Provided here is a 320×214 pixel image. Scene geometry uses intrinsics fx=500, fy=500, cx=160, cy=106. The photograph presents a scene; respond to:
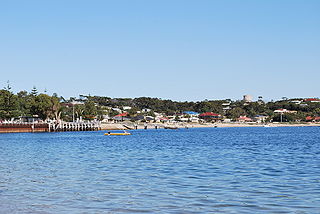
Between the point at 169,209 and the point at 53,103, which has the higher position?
the point at 53,103

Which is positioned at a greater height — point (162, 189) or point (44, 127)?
point (44, 127)

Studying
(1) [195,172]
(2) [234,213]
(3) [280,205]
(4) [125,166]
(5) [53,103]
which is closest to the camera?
(2) [234,213]

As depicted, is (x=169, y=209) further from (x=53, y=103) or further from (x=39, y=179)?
(x=53, y=103)

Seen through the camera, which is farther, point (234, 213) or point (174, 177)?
point (174, 177)

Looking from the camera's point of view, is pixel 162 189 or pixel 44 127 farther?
pixel 44 127

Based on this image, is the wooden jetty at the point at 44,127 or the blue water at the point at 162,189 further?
the wooden jetty at the point at 44,127

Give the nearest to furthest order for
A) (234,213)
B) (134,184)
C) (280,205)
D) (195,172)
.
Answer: (234,213) < (280,205) < (134,184) < (195,172)

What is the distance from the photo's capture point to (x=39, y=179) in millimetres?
26844

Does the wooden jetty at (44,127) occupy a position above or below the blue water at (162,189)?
above

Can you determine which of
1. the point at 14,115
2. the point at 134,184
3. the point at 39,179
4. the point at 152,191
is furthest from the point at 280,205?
the point at 14,115

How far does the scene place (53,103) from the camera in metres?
156

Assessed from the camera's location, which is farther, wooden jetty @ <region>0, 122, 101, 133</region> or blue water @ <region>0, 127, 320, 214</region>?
wooden jetty @ <region>0, 122, 101, 133</region>

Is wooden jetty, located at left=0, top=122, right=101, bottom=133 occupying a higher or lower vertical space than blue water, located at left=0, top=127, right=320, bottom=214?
higher

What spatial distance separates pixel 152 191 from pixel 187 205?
3.77 metres
